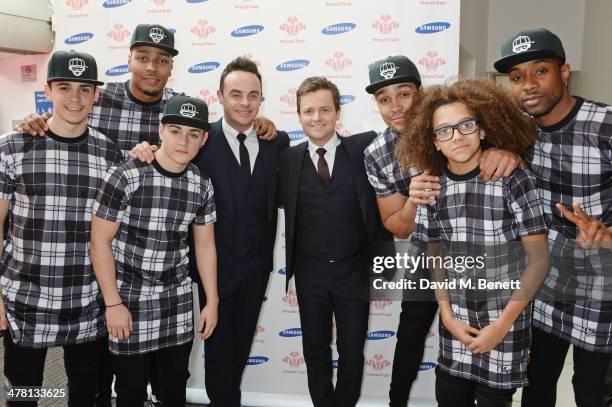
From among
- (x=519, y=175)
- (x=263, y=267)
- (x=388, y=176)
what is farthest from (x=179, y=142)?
(x=519, y=175)

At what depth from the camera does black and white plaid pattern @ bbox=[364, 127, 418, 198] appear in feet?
7.05

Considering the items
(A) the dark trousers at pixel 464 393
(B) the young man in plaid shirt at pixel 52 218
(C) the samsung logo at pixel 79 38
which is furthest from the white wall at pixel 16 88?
(A) the dark trousers at pixel 464 393

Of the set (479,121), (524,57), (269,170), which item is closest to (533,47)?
(524,57)

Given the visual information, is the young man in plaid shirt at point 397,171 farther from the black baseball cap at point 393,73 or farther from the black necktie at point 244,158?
the black necktie at point 244,158

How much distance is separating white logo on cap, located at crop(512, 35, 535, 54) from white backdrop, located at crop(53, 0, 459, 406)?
34.4 inches

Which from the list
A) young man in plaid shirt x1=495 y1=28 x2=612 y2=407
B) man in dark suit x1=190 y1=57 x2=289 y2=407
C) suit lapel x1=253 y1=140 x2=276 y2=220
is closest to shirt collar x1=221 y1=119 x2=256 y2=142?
man in dark suit x1=190 y1=57 x2=289 y2=407

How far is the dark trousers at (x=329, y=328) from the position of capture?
2.26 m

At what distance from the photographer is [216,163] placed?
2.31 metres

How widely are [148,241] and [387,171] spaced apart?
109cm

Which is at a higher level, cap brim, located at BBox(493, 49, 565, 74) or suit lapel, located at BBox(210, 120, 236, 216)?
cap brim, located at BBox(493, 49, 565, 74)

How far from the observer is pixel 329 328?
235 centimetres

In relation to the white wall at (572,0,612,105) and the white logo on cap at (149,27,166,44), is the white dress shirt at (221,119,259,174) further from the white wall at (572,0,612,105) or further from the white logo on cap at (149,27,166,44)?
the white wall at (572,0,612,105)

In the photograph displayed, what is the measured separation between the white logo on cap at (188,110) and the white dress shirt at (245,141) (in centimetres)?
37

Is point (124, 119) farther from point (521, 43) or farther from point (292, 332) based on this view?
point (521, 43)
